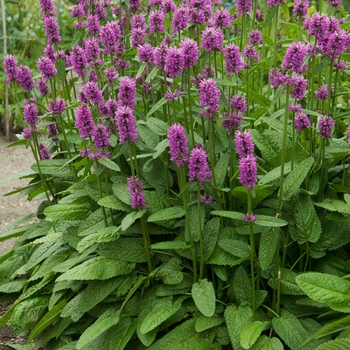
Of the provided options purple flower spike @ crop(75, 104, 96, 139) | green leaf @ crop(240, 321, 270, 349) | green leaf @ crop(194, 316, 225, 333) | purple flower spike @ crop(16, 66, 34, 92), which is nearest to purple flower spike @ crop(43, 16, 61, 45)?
purple flower spike @ crop(16, 66, 34, 92)

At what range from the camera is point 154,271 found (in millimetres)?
2564

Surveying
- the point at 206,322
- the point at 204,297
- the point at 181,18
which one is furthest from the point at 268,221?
the point at 181,18

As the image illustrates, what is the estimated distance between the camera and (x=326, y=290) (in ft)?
7.32

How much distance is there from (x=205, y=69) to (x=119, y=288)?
37.8 inches

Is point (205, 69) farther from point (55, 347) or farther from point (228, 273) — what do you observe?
point (55, 347)

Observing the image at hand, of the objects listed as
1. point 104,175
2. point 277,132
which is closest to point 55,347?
point 104,175

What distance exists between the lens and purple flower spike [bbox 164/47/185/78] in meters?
2.16

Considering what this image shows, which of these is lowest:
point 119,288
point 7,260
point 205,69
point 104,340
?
point 7,260

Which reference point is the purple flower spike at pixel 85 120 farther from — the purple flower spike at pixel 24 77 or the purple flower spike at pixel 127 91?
the purple flower spike at pixel 24 77

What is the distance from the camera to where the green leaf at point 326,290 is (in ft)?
7.23

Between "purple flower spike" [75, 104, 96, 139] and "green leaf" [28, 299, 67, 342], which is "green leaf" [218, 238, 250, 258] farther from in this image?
"green leaf" [28, 299, 67, 342]

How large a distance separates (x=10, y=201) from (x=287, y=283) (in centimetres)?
304

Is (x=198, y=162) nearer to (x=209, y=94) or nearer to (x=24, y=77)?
(x=209, y=94)

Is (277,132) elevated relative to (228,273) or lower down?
elevated
